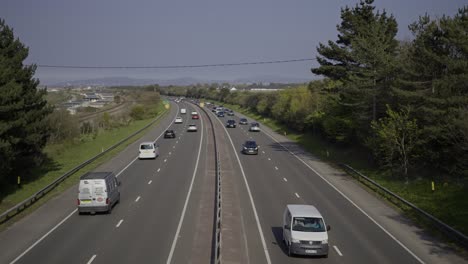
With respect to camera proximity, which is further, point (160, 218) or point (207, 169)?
point (207, 169)

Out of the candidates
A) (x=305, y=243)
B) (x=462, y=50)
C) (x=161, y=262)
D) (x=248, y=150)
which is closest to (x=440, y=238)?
(x=305, y=243)

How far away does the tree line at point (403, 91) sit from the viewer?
3156 centimetres

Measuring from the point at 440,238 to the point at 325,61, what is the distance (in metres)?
30.4

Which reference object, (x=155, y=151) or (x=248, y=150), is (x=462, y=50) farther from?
(x=155, y=151)

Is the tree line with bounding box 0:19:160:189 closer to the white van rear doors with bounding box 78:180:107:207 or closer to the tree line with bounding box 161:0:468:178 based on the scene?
the white van rear doors with bounding box 78:180:107:207

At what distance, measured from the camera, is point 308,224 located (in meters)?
18.9

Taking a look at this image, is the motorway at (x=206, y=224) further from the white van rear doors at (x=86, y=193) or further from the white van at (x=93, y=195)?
the white van rear doors at (x=86, y=193)

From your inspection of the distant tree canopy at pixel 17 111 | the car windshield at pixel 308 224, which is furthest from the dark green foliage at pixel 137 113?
the car windshield at pixel 308 224

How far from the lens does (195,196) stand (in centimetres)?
2912

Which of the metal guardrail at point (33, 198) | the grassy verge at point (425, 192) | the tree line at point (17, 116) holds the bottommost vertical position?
the metal guardrail at point (33, 198)

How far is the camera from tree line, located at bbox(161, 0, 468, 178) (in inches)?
1243

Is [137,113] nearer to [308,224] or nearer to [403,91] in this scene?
[403,91]

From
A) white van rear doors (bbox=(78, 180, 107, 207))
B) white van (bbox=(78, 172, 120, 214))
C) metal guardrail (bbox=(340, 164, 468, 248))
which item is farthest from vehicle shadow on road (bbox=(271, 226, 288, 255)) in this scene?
white van rear doors (bbox=(78, 180, 107, 207))

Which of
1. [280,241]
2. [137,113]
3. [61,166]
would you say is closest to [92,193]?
[280,241]
